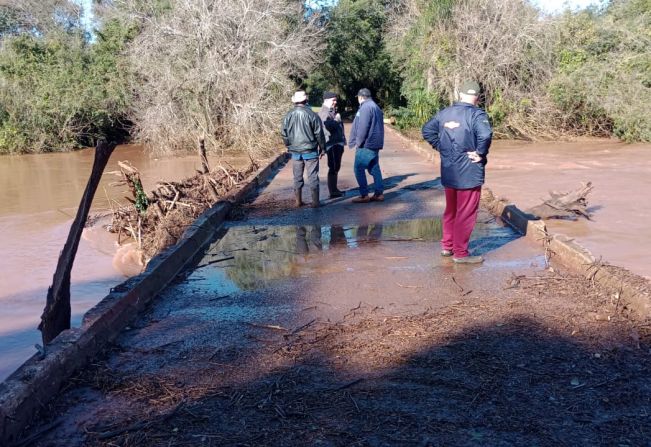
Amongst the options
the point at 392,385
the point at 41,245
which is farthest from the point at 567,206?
the point at 41,245

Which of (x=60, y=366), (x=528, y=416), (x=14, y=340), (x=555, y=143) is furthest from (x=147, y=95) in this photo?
(x=528, y=416)

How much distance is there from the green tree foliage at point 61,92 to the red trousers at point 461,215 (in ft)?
78.7

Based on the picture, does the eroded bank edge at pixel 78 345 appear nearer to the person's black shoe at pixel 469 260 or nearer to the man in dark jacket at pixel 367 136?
the person's black shoe at pixel 469 260

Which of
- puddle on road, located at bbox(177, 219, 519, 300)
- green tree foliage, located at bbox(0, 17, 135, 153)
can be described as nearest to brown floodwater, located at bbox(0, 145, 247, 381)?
puddle on road, located at bbox(177, 219, 519, 300)

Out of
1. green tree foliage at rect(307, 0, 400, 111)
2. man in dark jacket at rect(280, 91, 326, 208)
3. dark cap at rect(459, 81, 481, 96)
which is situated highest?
green tree foliage at rect(307, 0, 400, 111)

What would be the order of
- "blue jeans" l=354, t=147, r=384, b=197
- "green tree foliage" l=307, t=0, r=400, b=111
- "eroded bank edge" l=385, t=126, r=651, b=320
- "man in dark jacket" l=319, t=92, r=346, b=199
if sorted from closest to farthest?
"eroded bank edge" l=385, t=126, r=651, b=320
"blue jeans" l=354, t=147, r=384, b=197
"man in dark jacket" l=319, t=92, r=346, b=199
"green tree foliage" l=307, t=0, r=400, b=111

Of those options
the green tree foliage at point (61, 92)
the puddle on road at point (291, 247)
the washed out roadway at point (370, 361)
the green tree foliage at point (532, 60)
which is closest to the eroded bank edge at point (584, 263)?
the washed out roadway at point (370, 361)

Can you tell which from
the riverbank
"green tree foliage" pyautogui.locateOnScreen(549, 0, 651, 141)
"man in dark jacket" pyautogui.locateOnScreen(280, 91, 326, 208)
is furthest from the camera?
"green tree foliage" pyautogui.locateOnScreen(549, 0, 651, 141)

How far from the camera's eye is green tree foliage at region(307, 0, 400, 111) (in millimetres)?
39531

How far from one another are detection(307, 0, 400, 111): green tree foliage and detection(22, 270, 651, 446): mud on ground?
3419cm

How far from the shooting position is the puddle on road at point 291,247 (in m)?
6.80

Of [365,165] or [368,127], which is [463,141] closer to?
[368,127]

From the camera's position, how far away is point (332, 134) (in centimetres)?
1145

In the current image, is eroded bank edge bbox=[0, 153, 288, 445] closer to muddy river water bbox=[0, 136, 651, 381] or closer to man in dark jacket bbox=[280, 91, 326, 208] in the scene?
muddy river water bbox=[0, 136, 651, 381]
